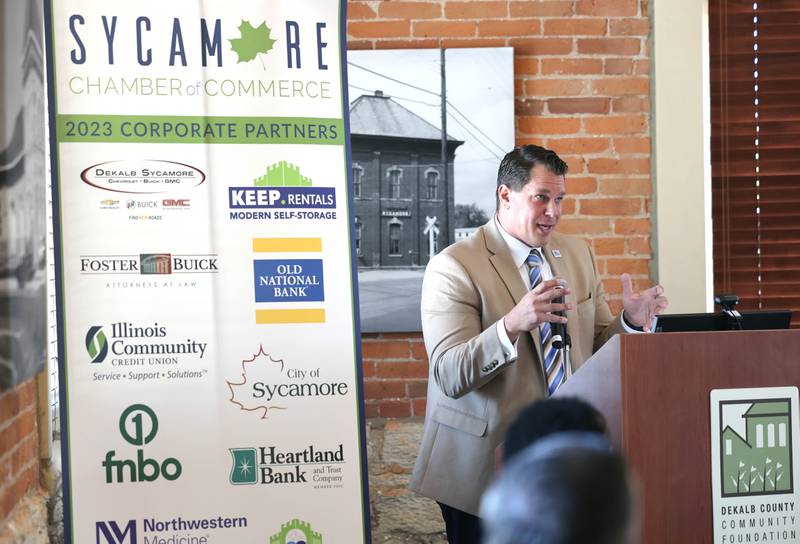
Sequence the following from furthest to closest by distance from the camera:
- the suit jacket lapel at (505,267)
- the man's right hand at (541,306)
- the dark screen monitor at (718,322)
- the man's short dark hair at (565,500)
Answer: the suit jacket lapel at (505,267) → the man's right hand at (541,306) → the dark screen monitor at (718,322) → the man's short dark hair at (565,500)

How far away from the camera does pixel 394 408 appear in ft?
11.2

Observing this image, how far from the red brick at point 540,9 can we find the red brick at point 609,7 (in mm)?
60

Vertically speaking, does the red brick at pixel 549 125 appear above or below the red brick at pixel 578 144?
above

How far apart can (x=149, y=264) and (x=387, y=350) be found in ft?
4.05

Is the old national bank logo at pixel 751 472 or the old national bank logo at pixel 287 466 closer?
the old national bank logo at pixel 751 472

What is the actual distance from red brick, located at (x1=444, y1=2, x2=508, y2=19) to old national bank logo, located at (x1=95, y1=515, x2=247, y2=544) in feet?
6.94

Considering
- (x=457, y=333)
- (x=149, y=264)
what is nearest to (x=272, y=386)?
(x=149, y=264)

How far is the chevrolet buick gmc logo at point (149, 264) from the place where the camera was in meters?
2.41

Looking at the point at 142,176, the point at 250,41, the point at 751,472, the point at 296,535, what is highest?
the point at 250,41

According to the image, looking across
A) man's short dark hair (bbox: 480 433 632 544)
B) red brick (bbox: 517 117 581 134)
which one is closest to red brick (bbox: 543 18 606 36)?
red brick (bbox: 517 117 581 134)

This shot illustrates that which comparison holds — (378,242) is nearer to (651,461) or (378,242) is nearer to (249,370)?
(249,370)

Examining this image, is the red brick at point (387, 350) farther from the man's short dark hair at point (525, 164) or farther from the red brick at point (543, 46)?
the red brick at point (543, 46)

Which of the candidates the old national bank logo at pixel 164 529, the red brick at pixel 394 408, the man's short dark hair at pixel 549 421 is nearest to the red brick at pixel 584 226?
the red brick at pixel 394 408

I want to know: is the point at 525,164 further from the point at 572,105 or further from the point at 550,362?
the point at 572,105
